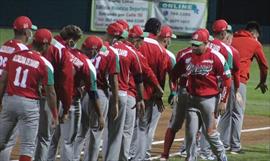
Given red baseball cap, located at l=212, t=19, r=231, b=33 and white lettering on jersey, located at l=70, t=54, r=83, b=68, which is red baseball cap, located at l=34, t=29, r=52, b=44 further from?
red baseball cap, located at l=212, t=19, r=231, b=33

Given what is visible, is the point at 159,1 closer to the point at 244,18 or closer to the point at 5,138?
the point at 244,18

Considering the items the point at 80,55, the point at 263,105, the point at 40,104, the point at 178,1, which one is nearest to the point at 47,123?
the point at 40,104

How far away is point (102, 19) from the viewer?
40094mm

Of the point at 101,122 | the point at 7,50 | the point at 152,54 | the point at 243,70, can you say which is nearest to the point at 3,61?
the point at 7,50

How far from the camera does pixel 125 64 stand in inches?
500

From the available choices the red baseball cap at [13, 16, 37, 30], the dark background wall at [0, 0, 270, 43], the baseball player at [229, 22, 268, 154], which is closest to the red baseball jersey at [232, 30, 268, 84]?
the baseball player at [229, 22, 268, 154]

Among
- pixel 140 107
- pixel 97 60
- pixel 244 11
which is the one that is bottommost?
pixel 244 11

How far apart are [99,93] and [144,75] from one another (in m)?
1.28

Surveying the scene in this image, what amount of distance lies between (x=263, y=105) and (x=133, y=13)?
17.0 m

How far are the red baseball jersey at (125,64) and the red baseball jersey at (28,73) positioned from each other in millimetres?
1833

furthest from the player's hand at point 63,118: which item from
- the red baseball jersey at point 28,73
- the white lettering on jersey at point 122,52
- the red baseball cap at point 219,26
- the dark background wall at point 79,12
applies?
the dark background wall at point 79,12

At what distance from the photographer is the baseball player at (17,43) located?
38.1 ft

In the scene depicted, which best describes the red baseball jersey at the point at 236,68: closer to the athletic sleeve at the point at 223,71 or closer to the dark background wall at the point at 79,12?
the athletic sleeve at the point at 223,71

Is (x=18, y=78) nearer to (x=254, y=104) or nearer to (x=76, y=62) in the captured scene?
(x=76, y=62)
